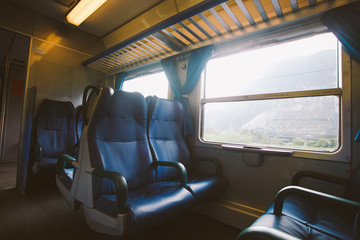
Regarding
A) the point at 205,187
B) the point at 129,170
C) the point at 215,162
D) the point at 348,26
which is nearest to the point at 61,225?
the point at 129,170

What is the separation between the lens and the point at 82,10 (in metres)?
2.78

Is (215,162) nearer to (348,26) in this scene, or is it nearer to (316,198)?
(316,198)

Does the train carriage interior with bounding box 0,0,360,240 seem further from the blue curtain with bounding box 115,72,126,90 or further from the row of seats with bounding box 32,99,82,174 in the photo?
the blue curtain with bounding box 115,72,126,90

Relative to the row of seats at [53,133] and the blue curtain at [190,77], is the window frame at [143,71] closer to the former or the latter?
the blue curtain at [190,77]

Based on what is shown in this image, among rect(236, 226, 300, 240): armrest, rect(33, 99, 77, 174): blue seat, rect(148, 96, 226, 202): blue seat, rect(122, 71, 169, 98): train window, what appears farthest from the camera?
rect(122, 71, 169, 98): train window

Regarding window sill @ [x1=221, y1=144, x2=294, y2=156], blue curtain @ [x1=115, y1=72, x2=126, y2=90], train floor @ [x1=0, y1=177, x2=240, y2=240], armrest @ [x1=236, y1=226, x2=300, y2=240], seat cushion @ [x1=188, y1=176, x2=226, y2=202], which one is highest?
blue curtain @ [x1=115, y1=72, x2=126, y2=90]

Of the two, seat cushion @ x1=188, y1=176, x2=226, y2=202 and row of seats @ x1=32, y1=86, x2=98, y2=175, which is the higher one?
row of seats @ x1=32, y1=86, x2=98, y2=175

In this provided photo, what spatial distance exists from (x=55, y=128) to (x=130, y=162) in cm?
Answer: 213

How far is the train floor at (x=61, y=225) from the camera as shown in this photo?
174cm

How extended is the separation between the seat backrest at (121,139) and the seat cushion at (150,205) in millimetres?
160

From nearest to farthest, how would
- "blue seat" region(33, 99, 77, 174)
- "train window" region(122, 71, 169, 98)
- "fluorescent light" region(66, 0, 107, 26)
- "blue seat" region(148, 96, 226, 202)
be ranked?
"blue seat" region(148, 96, 226, 202) → "fluorescent light" region(66, 0, 107, 26) → "blue seat" region(33, 99, 77, 174) → "train window" region(122, 71, 169, 98)

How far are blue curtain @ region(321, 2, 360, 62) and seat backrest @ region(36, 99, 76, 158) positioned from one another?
12.7 feet

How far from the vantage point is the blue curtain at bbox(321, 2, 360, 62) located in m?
1.63

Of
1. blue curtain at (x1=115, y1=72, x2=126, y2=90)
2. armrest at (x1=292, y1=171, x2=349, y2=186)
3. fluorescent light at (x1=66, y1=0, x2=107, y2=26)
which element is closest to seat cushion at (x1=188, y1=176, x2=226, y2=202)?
armrest at (x1=292, y1=171, x2=349, y2=186)
